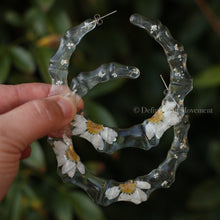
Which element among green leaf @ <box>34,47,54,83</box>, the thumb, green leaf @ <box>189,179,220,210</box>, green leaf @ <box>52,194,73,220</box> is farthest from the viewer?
green leaf @ <box>189,179,220,210</box>

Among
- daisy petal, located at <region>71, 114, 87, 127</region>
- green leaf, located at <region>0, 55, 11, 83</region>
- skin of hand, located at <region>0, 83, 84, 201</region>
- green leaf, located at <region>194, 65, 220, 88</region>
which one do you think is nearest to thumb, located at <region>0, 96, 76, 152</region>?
skin of hand, located at <region>0, 83, 84, 201</region>

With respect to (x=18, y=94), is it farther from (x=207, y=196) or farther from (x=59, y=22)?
(x=207, y=196)

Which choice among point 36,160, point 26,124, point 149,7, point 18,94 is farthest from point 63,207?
point 149,7

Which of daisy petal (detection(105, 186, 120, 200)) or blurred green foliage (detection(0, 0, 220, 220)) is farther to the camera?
blurred green foliage (detection(0, 0, 220, 220))

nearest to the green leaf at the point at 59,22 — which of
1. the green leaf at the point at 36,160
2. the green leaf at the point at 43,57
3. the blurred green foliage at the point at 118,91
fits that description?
the blurred green foliage at the point at 118,91

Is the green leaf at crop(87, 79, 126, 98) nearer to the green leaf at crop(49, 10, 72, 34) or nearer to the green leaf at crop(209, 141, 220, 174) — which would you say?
the green leaf at crop(49, 10, 72, 34)

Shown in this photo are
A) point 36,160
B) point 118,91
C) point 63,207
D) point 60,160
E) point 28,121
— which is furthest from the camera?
point 118,91

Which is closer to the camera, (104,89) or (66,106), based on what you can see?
(66,106)

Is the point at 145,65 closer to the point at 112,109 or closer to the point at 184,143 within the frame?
the point at 112,109
